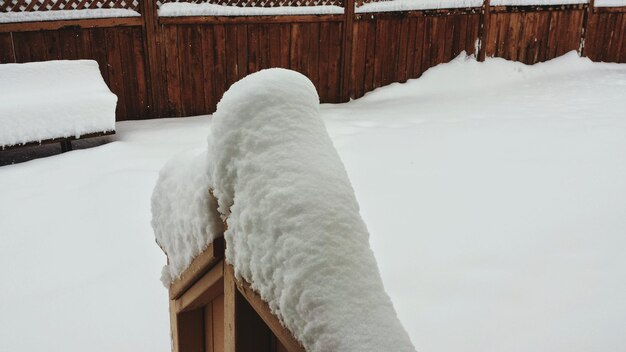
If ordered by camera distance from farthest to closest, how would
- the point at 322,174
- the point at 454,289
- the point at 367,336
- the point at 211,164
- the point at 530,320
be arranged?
the point at 454,289
the point at 530,320
the point at 211,164
the point at 322,174
the point at 367,336

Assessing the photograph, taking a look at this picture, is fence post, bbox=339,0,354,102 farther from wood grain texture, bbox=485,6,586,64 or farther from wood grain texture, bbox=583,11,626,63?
wood grain texture, bbox=583,11,626,63

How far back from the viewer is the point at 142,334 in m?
2.75

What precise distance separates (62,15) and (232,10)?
6.90 ft

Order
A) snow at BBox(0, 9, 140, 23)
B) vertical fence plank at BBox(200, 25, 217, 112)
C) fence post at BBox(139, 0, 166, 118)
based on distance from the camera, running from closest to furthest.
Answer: snow at BBox(0, 9, 140, 23)
fence post at BBox(139, 0, 166, 118)
vertical fence plank at BBox(200, 25, 217, 112)

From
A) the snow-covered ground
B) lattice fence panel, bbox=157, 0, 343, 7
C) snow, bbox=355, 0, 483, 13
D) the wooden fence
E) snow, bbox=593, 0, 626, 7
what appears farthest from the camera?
snow, bbox=593, 0, 626, 7

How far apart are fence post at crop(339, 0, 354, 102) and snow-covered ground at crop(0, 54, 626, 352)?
1505 millimetres

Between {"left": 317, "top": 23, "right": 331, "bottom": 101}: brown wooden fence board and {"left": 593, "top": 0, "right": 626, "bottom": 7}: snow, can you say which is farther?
{"left": 593, "top": 0, "right": 626, "bottom": 7}: snow

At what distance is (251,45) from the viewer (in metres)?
7.32

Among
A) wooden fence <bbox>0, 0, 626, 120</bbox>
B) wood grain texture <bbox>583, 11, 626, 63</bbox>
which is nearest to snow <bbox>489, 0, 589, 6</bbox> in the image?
wooden fence <bbox>0, 0, 626, 120</bbox>

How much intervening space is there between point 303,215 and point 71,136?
5.24 m

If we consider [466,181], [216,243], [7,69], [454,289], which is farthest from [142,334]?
[7,69]

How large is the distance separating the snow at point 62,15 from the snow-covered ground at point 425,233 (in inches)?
53.3

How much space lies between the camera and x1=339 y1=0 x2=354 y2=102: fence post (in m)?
7.77

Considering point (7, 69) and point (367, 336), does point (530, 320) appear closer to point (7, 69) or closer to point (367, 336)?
point (367, 336)
